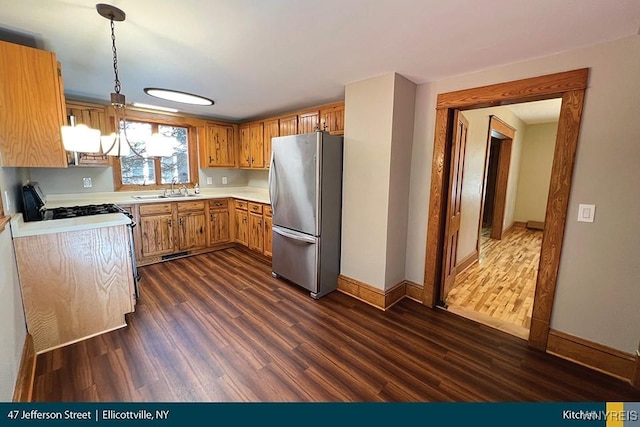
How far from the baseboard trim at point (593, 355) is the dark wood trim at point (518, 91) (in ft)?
6.08

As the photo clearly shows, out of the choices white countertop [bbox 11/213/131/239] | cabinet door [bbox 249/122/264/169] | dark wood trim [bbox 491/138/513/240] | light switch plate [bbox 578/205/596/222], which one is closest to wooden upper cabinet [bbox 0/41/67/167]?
white countertop [bbox 11/213/131/239]

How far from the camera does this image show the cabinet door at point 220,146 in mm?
4582

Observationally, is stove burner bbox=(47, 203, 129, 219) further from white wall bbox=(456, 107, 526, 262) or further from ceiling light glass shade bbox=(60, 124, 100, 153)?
white wall bbox=(456, 107, 526, 262)

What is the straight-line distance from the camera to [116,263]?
2244 mm

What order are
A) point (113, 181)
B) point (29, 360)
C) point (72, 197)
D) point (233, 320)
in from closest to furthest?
point (29, 360)
point (233, 320)
point (72, 197)
point (113, 181)

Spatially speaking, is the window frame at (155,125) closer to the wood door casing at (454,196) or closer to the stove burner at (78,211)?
the stove burner at (78,211)

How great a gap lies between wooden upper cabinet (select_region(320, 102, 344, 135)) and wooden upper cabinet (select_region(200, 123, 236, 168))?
2.22 metres

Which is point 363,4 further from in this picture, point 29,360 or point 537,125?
point 537,125

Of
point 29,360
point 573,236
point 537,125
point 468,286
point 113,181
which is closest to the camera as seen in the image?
point 29,360

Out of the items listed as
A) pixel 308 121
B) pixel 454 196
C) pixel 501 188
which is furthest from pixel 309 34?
pixel 501 188

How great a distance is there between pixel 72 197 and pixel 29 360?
8.51ft

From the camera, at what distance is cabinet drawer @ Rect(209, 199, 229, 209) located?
14.3 ft

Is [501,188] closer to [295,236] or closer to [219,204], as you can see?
[295,236]

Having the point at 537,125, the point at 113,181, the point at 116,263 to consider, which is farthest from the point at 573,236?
the point at 537,125
